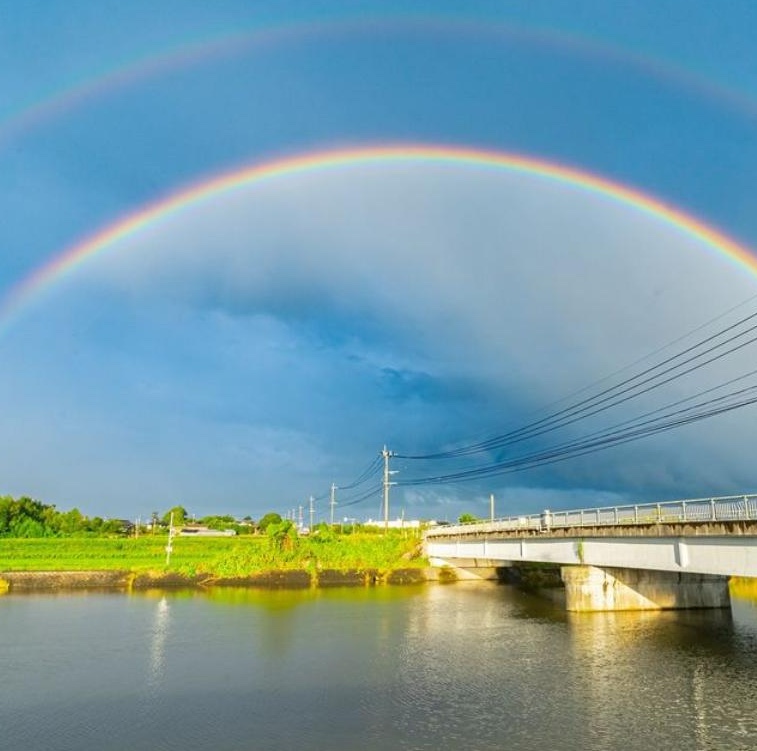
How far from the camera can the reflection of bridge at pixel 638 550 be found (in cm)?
3603

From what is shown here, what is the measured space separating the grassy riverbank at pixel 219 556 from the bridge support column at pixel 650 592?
122 ft

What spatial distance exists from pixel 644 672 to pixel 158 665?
2578 centimetres

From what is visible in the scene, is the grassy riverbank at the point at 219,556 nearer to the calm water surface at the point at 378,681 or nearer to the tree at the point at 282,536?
the tree at the point at 282,536

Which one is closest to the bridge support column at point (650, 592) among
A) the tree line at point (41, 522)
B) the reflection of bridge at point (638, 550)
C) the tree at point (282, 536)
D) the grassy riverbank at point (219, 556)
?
the reflection of bridge at point (638, 550)

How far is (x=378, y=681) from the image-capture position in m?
32.3

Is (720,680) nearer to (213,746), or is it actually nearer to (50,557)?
(213,746)

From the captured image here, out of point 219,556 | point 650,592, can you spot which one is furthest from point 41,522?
point 650,592

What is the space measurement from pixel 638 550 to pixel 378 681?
73.6ft

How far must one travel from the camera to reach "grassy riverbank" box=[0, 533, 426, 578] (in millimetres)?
82688

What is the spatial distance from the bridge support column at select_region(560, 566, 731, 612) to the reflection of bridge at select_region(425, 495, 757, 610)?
0.08 metres

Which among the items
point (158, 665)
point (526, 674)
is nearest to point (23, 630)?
point (158, 665)

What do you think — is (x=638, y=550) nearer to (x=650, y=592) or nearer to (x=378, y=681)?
(x=650, y=592)

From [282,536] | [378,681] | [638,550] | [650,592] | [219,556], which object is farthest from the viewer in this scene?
[282,536]

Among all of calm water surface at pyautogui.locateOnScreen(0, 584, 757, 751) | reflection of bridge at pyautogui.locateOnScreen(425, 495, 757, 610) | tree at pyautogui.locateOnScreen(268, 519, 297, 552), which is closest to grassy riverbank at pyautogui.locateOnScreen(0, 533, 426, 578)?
tree at pyautogui.locateOnScreen(268, 519, 297, 552)
